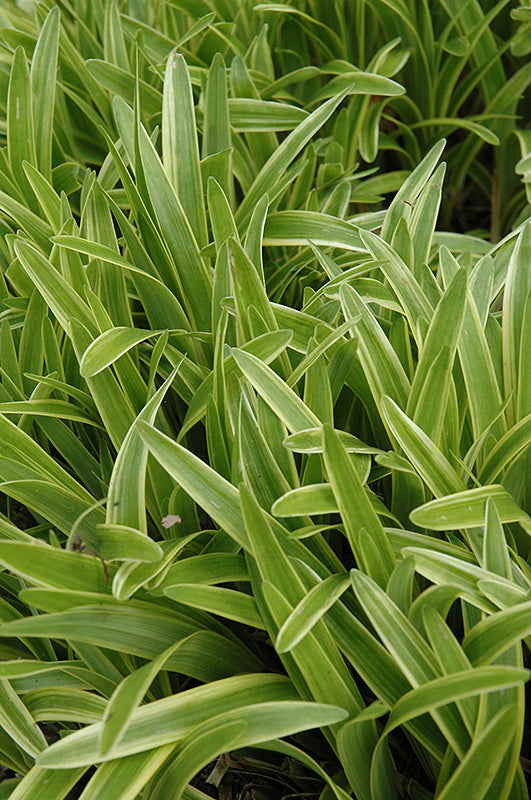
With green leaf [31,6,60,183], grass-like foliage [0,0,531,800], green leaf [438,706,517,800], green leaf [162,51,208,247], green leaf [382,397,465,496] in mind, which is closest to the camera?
green leaf [438,706,517,800]

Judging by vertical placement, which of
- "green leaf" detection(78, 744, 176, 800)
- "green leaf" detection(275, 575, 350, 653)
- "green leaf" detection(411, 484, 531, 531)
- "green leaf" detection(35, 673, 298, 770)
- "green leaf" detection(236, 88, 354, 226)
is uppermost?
"green leaf" detection(236, 88, 354, 226)

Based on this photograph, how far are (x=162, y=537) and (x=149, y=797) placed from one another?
1.08 feet

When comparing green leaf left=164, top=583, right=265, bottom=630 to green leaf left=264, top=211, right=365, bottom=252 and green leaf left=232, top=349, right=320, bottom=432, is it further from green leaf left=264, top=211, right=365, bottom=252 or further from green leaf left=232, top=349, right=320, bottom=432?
green leaf left=264, top=211, right=365, bottom=252

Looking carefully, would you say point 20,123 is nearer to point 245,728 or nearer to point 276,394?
point 276,394

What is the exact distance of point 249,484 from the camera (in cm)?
77

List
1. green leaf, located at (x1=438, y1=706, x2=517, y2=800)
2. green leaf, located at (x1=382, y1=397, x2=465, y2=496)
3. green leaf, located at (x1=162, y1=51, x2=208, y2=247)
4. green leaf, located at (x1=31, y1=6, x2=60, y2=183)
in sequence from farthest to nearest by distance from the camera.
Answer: green leaf, located at (x1=31, y1=6, x2=60, y2=183), green leaf, located at (x1=162, y1=51, x2=208, y2=247), green leaf, located at (x1=382, y1=397, x2=465, y2=496), green leaf, located at (x1=438, y1=706, x2=517, y2=800)

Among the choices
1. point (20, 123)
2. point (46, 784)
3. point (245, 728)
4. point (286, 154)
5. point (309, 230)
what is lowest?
point (46, 784)

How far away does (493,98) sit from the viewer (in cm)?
159

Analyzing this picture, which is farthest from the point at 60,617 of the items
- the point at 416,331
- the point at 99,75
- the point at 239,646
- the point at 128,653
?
the point at 99,75

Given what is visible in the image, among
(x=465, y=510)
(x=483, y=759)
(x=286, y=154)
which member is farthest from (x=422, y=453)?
(x=286, y=154)

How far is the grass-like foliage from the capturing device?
655mm

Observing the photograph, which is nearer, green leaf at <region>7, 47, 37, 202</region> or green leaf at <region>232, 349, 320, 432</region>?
green leaf at <region>232, 349, 320, 432</region>

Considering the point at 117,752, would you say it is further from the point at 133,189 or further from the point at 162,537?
the point at 133,189

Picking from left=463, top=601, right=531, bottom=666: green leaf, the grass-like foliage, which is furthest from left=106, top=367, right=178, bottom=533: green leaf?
left=463, top=601, right=531, bottom=666: green leaf
